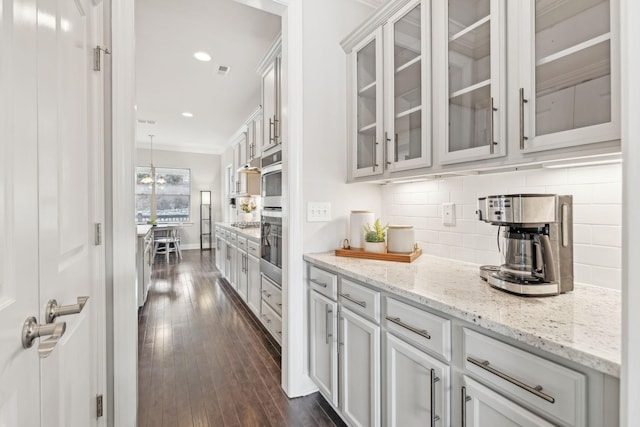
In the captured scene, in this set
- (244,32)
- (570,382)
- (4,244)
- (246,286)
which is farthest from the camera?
(246,286)

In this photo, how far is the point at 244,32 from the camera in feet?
9.39

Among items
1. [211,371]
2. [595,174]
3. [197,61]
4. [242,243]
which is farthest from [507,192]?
[197,61]

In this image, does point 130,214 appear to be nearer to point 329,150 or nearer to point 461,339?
point 329,150

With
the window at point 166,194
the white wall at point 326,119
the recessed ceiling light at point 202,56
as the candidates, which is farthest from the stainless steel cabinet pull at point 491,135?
the window at point 166,194

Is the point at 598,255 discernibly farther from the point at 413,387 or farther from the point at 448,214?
the point at 413,387

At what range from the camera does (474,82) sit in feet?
4.46

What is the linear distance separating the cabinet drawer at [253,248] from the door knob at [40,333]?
2.37 meters

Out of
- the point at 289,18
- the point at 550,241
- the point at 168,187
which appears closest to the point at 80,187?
the point at 289,18

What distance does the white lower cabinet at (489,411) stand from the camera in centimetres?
80

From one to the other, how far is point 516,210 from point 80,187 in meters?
1.65

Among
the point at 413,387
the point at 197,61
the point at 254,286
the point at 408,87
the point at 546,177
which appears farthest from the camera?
the point at 197,61

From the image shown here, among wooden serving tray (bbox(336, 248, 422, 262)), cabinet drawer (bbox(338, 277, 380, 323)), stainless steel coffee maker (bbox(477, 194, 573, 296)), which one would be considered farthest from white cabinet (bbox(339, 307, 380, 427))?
stainless steel coffee maker (bbox(477, 194, 573, 296))

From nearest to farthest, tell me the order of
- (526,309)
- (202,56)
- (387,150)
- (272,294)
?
(526,309) < (387,150) < (272,294) < (202,56)

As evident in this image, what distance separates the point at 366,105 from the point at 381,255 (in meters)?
1.01
